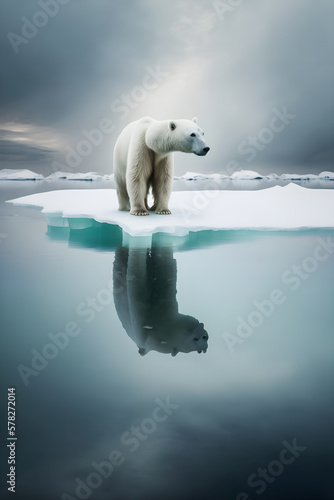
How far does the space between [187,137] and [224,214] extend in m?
1.71

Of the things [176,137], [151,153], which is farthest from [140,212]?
[176,137]

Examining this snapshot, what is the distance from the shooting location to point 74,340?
2059 millimetres

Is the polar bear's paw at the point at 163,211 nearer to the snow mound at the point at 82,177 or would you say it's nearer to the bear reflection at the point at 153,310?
the bear reflection at the point at 153,310

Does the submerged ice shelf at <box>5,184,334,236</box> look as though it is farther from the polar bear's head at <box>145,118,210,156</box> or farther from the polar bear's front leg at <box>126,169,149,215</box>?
the polar bear's head at <box>145,118,210,156</box>

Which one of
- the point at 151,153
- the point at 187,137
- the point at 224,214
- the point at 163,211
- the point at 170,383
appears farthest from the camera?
the point at 224,214

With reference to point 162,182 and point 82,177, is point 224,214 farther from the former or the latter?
point 82,177

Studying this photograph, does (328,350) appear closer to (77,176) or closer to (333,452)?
(333,452)

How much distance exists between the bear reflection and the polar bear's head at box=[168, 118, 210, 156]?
162 cm

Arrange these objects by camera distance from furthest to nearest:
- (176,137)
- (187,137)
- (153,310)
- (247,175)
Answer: (247,175) → (176,137) → (187,137) → (153,310)

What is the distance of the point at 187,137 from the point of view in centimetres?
491

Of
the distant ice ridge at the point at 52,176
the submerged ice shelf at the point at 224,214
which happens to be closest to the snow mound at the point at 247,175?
the distant ice ridge at the point at 52,176

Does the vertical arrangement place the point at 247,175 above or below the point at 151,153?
above

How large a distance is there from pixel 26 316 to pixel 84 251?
2.28 meters

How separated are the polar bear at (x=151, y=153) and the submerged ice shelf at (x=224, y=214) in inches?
13.0
